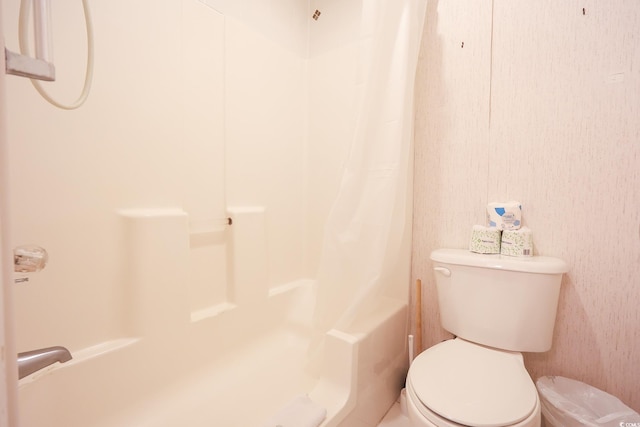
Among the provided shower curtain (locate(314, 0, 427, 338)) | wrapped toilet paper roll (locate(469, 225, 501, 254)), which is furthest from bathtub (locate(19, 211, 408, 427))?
wrapped toilet paper roll (locate(469, 225, 501, 254))

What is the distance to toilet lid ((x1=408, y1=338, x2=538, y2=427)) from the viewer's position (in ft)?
2.35

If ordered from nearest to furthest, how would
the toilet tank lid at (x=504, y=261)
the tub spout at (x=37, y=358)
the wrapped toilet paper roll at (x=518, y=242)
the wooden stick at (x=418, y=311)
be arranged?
1. the tub spout at (x=37, y=358)
2. the toilet tank lid at (x=504, y=261)
3. the wrapped toilet paper roll at (x=518, y=242)
4. the wooden stick at (x=418, y=311)

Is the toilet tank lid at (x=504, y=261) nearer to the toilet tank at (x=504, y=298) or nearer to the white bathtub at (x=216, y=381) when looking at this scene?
the toilet tank at (x=504, y=298)

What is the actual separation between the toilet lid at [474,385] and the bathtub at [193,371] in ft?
0.78

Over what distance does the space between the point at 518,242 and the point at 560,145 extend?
398 mm

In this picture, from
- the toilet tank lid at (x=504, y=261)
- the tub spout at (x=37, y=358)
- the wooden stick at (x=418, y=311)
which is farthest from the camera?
the wooden stick at (x=418, y=311)

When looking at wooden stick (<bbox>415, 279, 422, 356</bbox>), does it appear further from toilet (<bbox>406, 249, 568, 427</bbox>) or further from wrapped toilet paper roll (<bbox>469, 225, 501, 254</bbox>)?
wrapped toilet paper roll (<bbox>469, 225, 501, 254</bbox>)

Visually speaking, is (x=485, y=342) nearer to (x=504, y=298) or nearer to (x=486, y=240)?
(x=504, y=298)

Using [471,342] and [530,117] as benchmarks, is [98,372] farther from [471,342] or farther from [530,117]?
[530,117]

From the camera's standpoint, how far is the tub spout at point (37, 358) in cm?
53

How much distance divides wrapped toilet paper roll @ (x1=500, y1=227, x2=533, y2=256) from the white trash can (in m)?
0.48

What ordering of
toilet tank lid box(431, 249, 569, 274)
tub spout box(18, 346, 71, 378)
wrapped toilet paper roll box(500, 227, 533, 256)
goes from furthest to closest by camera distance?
wrapped toilet paper roll box(500, 227, 533, 256) < toilet tank lid box(431, 249, 569, 274) < tub spout box(18, 346, 71, 378)

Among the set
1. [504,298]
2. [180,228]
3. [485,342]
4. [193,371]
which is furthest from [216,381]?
[504,298]

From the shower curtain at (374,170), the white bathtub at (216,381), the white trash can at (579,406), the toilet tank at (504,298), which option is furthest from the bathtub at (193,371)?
the white trash can at (579,406)
